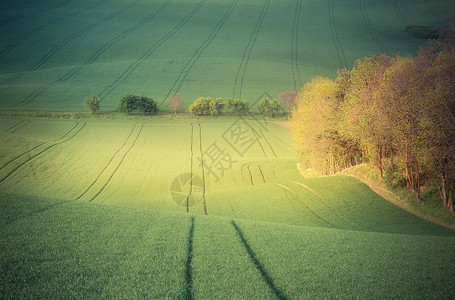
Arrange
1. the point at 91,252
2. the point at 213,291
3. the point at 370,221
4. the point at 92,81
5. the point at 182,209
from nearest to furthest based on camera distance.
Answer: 1. the point at 213,291
2. the point at 91,252
3. the point at 370,221
4. the point at 182,209
5. the point at 92,81

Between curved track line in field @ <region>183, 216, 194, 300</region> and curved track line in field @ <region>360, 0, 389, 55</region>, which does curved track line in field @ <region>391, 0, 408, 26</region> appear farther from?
curved track line in field @ <region>183, 216, 194, 300</region>

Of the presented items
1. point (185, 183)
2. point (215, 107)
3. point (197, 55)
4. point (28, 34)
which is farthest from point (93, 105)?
point (28, 34)

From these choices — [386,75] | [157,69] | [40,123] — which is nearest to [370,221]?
[386,75]

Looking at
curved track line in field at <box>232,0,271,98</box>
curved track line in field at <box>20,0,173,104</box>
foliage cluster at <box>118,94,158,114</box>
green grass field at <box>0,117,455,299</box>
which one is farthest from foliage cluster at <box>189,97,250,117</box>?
curved track line in field at <box>20,0,173,104</box>

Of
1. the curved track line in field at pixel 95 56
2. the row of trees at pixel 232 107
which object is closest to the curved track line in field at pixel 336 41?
the row of trees at pixel 232 107

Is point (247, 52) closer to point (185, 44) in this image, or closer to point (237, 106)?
point (185, 44)

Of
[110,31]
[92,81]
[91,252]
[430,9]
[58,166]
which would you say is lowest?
[91,252]

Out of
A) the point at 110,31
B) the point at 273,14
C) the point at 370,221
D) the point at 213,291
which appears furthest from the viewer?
the point at 273,14

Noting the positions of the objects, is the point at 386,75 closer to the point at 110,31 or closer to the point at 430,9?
the point at 110,31
